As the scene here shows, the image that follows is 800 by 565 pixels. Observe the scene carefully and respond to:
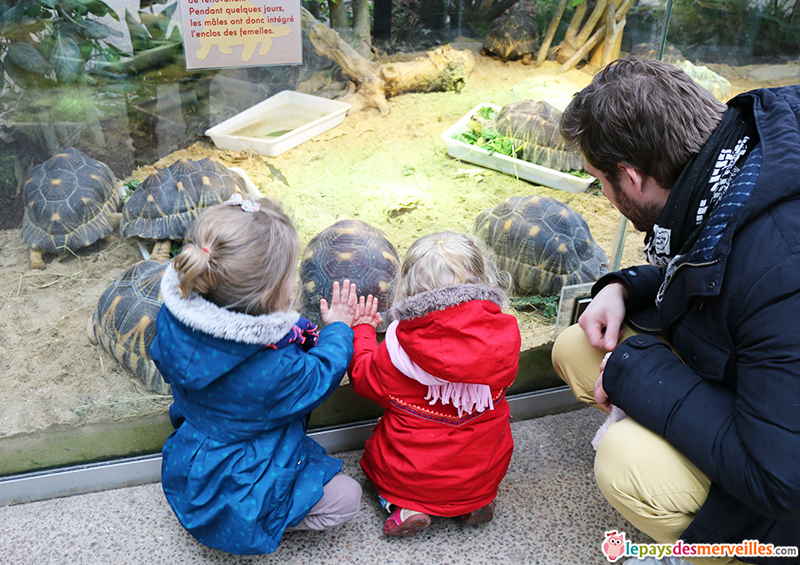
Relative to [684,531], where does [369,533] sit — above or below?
below

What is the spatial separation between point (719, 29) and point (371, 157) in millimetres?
1611

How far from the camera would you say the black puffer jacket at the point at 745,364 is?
1270mm

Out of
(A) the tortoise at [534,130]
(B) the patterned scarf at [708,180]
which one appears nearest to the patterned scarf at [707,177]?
(B) the patterned scarf at [708,180]

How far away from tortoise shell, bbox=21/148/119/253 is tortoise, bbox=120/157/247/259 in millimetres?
108

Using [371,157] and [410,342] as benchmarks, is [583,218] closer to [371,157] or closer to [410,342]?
[371,157]

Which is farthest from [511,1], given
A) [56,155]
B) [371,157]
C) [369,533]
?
[369,533]

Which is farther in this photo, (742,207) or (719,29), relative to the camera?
(719,29)

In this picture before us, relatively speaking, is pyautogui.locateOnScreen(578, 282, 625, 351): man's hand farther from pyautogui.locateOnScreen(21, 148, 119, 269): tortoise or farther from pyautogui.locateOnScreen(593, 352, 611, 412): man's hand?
pyautogui.locateOnScreen(21, 148, 119, 269): tortoise

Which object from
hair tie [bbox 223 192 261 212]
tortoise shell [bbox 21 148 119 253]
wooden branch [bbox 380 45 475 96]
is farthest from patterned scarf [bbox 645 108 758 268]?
tortoise shell [bbox 21 148 119 253]

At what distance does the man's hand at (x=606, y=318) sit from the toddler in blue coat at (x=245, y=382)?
2.82ft

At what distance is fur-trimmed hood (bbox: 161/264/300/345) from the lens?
59.2 inches

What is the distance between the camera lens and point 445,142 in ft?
10.1

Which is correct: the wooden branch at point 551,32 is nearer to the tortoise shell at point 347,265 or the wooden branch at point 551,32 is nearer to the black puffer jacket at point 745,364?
the tortoise shell at point 347,265

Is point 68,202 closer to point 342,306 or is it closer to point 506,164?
point 342,306
